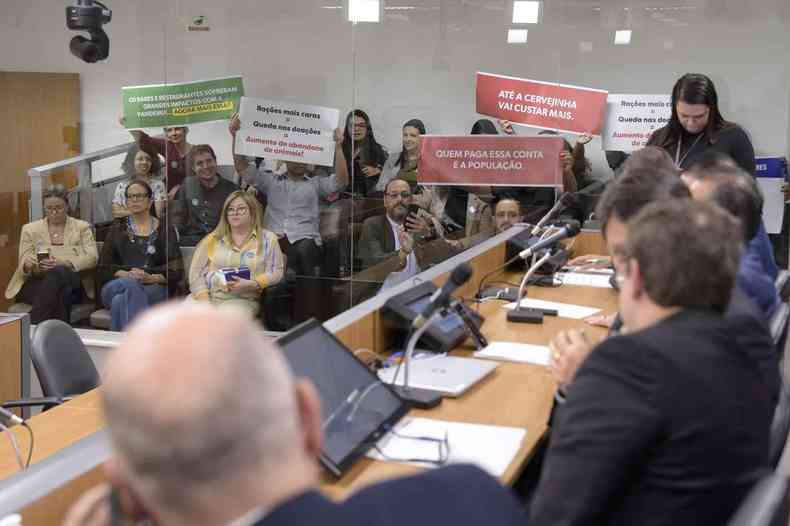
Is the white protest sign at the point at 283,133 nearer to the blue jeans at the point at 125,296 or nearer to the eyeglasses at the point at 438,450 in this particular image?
the blue jeans at the point at 125,296

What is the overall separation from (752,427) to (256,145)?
197 inches

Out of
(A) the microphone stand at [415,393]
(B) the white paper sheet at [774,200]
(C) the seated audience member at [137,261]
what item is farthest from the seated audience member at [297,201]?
(A) the microphone stand at [415,393]

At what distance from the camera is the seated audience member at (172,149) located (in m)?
6.40

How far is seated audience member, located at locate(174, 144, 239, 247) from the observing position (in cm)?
639

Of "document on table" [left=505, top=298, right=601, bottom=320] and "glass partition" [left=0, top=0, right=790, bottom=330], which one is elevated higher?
"glass partition" [left=0, top=0, right=790, bottom=330]

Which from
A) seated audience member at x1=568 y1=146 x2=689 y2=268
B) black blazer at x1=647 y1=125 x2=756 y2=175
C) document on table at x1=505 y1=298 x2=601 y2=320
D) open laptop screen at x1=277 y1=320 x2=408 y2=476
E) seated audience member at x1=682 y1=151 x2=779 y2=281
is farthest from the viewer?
black blazer at x1=647 y1=125 x2=756 y2=175

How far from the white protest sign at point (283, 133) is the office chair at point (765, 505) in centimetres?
510

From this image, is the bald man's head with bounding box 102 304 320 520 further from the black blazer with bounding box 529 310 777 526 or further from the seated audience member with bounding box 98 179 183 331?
the seated audience member with bounding box 98 179 183 331

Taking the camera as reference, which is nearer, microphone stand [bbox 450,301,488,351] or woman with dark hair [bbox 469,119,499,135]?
microphone stand [bbox 450,301,488,351]

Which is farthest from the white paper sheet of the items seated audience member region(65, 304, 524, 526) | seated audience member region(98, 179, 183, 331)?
seated audience member region(65, 304, 524, 526)

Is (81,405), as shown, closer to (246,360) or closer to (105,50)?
(246,360)

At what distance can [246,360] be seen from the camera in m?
0.99

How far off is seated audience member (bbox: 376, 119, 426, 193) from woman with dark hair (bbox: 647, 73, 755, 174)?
7.10 ft

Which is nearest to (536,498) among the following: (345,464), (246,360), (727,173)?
(345,464)
